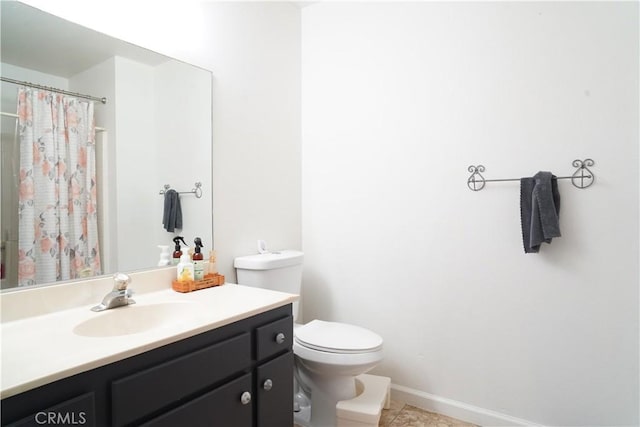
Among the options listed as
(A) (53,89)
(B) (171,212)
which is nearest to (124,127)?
(A) (53,89)

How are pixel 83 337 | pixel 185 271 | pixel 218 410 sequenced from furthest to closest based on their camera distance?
pixel 185 271, pixel 218 410, pixel 83 337

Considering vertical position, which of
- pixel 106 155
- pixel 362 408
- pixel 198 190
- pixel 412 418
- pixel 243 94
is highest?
pixel 243 94

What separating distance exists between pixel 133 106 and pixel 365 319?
1.74 metres

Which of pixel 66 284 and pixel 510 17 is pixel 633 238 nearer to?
pixel 510 17

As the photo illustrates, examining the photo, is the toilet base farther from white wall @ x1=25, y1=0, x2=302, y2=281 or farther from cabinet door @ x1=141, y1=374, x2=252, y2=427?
white wall @ x1=25, y1=0, x2=302, y2=281

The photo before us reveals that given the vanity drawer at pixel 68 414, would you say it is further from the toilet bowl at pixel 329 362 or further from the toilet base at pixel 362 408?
the toilet base at pixel 362 408

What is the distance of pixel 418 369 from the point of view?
2.05 metres

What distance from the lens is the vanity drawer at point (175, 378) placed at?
2.80ft

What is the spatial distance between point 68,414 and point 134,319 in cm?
49

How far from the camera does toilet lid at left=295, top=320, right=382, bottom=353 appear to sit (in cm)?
161

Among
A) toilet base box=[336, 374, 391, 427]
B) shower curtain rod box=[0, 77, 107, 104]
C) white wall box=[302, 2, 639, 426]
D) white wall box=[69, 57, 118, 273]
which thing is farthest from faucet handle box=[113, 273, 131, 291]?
white wall box=[302, 2, 639, 426]

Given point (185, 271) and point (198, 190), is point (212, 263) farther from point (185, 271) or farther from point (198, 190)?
point (198, 190)

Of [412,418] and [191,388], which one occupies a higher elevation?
[191,388]

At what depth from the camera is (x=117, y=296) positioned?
1233 millimetres
